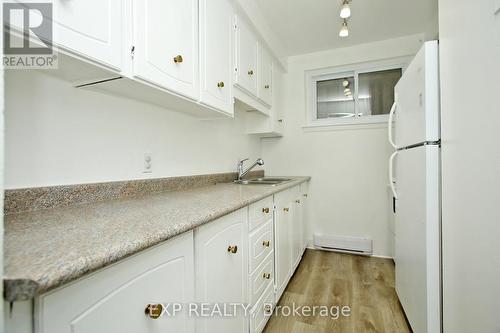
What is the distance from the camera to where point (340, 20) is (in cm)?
228

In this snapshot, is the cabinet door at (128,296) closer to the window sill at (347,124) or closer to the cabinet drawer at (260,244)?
the cabinet drawer at (260,244)

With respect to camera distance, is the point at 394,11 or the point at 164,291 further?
the point at 394,11

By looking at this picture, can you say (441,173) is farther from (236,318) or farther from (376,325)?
(236,318)

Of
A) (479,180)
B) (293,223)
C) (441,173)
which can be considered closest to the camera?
(479,180)

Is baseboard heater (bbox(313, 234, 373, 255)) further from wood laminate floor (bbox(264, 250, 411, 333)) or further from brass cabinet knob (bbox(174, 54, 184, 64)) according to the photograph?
brass cabinet knob (bbox(174, 54, 184, 64))

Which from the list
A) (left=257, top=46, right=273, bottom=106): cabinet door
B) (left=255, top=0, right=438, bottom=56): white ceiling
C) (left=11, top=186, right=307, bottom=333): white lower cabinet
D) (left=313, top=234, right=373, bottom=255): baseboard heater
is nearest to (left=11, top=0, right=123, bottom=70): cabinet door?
(left=11, top=186, right=307, bottom=333): white lower cabinet

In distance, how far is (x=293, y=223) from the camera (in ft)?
7.11

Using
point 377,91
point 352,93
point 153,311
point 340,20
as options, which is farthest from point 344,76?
point 153,311

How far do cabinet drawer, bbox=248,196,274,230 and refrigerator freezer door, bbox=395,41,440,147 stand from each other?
931 mm

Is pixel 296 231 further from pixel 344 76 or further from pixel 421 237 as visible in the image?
pixel 344 76

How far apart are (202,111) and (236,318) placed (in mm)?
1182

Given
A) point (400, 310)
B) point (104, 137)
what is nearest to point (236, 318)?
point (104, 137)

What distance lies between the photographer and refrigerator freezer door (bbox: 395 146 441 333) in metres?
1.19

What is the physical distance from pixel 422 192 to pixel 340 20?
6.14ft
